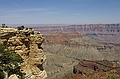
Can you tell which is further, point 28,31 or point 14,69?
point 28,31

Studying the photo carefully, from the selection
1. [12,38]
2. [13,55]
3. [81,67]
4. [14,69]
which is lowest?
[81,67]

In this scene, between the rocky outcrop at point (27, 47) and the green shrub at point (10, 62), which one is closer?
the green shrub at point (10, 62)

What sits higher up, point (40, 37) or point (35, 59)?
point (40, 37)

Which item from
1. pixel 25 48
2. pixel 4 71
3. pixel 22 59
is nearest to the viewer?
pixel 4 71

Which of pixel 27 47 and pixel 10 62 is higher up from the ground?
pixel 27 47

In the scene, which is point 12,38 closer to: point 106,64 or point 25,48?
point 25,48

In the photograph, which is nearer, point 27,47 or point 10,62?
point 10,62

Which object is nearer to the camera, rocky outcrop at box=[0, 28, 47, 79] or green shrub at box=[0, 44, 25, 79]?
green shrub at box=[0, 44, 25, 79]

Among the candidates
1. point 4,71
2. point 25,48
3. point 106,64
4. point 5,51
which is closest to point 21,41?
point 25,48
